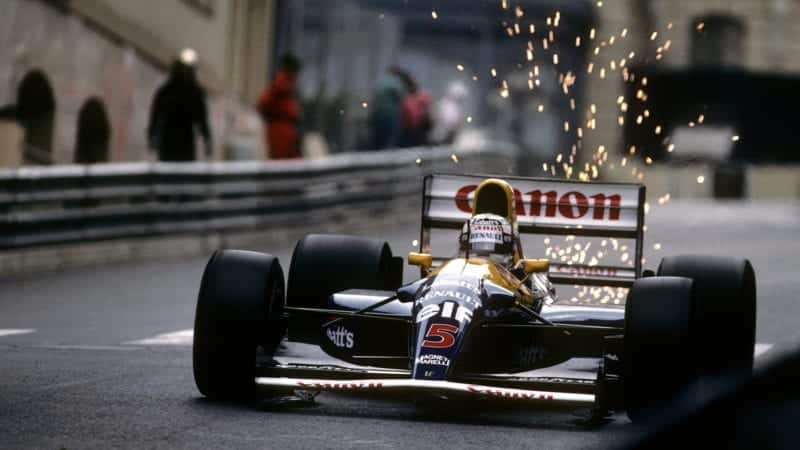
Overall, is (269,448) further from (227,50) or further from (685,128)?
(685,128)

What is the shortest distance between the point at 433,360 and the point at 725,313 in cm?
180

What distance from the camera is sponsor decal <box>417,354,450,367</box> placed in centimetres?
776

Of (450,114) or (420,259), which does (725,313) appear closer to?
(420,259)

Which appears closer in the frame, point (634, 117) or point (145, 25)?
point (145, 25)

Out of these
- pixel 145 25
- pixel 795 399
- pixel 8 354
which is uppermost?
pixel 145 25

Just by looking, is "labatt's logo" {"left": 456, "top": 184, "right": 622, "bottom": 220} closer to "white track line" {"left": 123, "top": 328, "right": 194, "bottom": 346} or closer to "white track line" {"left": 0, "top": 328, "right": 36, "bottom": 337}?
"white track line" {"left": 123, "top": 328, "right": 194, "bottom": 346}

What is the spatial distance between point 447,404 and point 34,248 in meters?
9.24

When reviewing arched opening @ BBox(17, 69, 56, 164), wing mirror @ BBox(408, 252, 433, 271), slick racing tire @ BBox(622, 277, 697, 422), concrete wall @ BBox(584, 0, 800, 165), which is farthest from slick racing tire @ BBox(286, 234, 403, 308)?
concrete wall @ BBox(584, 0, 800, 165)

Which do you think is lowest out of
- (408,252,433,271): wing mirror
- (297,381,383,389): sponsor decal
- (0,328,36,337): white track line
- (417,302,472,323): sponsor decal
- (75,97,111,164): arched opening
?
(0,328,36,337): white track line

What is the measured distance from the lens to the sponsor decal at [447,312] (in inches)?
314

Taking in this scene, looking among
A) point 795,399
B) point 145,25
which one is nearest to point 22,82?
point 145,25

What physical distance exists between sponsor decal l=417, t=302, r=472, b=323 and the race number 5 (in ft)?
0.20

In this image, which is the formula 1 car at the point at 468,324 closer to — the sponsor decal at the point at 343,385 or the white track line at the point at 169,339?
the sponsor decal at the point at 343,385

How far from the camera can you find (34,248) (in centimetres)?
1717
